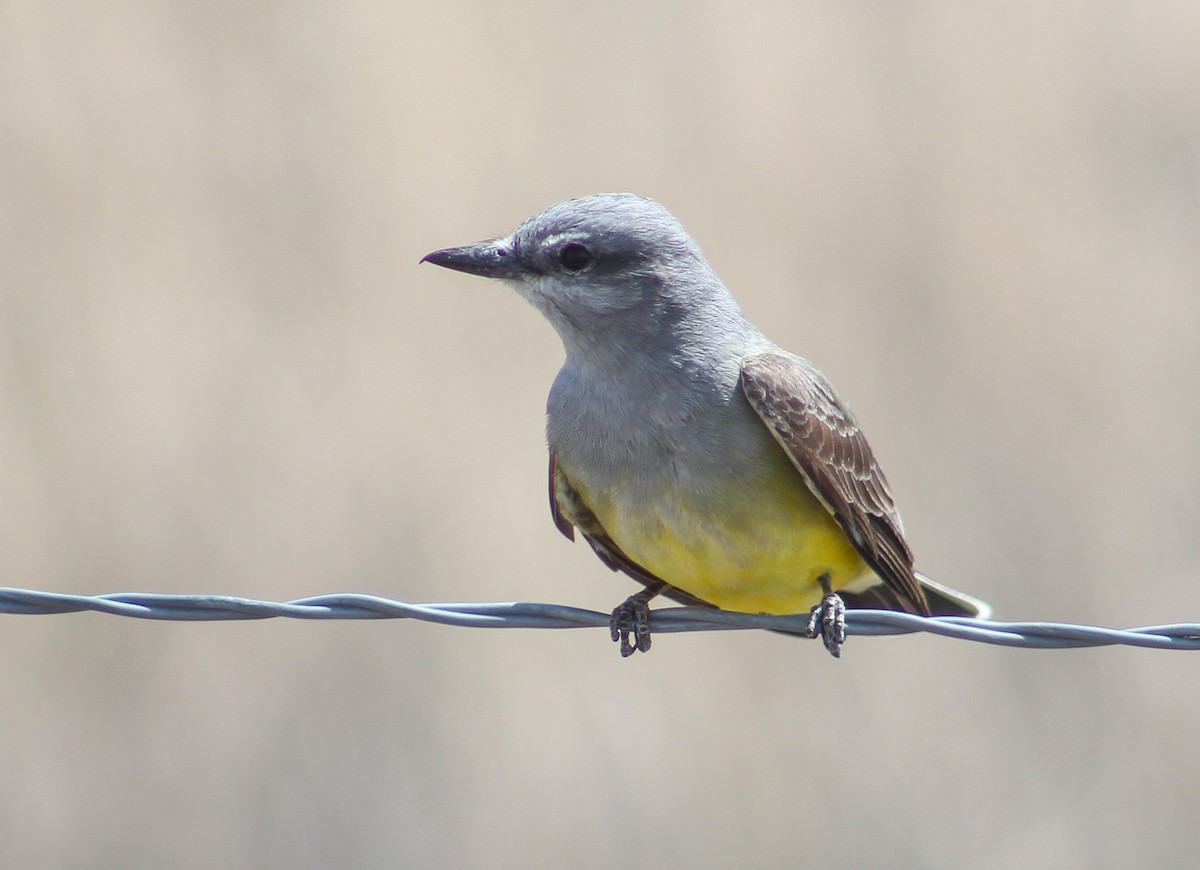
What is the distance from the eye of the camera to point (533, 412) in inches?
297

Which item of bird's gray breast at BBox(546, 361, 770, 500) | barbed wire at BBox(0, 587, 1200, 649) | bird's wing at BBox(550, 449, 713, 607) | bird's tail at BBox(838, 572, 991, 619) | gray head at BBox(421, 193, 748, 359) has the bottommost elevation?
barbed wire at BBox(0, 587, 1200, 649)

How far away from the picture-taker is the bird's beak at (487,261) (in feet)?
16.3

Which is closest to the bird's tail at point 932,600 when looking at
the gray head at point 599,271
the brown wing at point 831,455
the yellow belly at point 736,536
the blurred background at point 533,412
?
the brown wing at point 831,455

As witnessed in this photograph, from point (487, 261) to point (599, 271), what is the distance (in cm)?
42

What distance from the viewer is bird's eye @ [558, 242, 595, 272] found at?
16.4 ft

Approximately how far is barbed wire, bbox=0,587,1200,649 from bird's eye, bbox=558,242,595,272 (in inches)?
62.9

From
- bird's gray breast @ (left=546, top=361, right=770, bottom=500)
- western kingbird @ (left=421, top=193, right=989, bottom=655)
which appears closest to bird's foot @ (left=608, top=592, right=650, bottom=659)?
western kingbird @ (left=421, top=193, right=989, bottom=655)

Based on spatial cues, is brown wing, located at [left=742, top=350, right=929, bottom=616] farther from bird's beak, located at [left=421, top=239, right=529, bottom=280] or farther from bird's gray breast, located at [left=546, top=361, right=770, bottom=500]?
bird's beak, located at [left=421, top=239, right=529, bottom=280]

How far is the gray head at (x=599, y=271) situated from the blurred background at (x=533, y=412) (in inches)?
94.3

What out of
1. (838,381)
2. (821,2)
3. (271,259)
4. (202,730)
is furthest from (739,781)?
(821,2)

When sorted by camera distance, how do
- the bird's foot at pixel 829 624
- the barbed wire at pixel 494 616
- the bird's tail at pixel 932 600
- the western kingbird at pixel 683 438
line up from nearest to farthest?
the barbed wire at pixel 494 616, the bird's foot at pixel 829 624, the western kingbird at pixel 683 438, the bird's tail at pixel 932 600

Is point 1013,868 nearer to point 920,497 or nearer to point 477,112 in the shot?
point 920,497

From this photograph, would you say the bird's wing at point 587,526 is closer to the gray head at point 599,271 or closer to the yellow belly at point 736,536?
the yellow belly at point 736,536

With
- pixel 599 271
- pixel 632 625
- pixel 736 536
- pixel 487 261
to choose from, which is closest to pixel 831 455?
pixel 736 536
